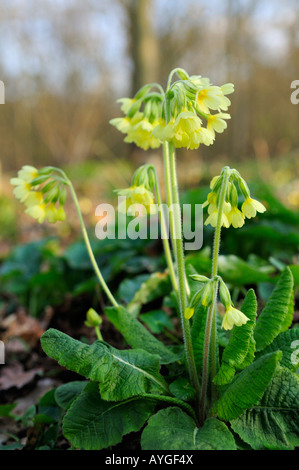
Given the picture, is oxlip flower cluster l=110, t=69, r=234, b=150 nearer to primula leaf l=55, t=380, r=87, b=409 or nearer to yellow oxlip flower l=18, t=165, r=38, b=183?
yellow oxlip flower l=18, t=165, r=38, b=183

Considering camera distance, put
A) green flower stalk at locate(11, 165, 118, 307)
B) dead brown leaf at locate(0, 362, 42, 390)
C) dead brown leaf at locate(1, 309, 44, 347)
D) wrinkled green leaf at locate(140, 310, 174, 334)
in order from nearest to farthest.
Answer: green flower stalk at locate(11, 165, 118, 307)
wrinkled green leaf at locate(140, 310, 174, 334)
dead brown leaf at locate(0, 362, 42, 390)
dead brown leaf at locate(1, 309, 44, 347)

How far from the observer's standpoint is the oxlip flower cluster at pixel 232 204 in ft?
3.89

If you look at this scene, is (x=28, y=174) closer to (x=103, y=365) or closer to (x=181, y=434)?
(x=103, y=365)

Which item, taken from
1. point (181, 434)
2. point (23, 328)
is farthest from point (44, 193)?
point (23, 328)

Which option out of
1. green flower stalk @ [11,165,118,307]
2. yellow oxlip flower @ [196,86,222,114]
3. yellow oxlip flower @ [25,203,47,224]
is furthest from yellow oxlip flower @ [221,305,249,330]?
yellow oxlip flower @ [25,203,47,224]

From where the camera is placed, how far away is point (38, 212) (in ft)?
4.52

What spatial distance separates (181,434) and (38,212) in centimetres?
80

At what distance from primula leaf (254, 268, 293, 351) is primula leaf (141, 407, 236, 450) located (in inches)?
11.8

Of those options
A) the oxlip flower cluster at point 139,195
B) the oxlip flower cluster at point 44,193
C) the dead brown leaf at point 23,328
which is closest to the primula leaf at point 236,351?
the oxlip flower cluster at point 139,195

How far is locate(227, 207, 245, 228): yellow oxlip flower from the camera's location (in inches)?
47.6

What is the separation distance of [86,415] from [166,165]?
77cm

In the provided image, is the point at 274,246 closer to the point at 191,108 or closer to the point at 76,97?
the point at 191,108
